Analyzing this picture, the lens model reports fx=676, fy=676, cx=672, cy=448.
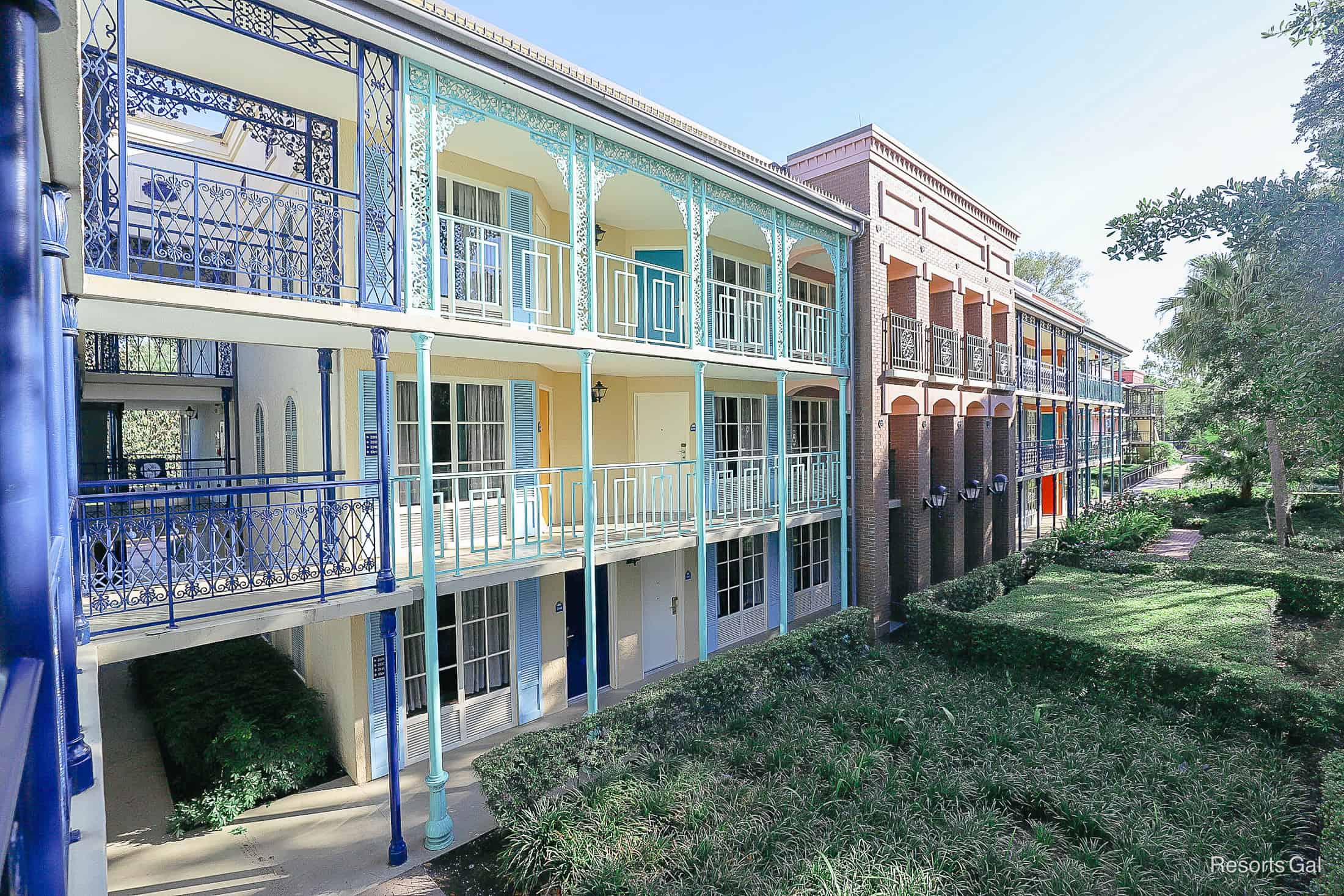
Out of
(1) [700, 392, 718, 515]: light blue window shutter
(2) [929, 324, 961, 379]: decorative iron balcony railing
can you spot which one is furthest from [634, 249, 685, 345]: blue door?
(2) [929, 324, 961, 379]: decorative iron balcony railing

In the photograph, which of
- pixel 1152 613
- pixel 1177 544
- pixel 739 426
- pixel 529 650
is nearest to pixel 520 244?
pixel 739 426

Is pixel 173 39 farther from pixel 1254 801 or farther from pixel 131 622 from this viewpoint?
pixel 1254 801

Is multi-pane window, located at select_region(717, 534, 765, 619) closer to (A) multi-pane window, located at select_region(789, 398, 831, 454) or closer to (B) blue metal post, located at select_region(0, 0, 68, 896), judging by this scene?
(A) multi-pane window, located at select_region(789, 398, 831, 454)

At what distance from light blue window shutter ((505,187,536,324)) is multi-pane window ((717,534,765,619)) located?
5.79 m

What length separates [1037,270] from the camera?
46.2m

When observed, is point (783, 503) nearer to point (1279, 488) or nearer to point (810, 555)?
point (810, 555)

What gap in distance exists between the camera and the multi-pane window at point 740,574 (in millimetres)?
12938

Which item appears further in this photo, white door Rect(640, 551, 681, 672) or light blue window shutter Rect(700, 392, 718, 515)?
light blue window shutter Rect(700, 392, 718, 515)

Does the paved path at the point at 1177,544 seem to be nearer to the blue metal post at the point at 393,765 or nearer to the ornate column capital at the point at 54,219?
the blue metal post at the point at 393,765

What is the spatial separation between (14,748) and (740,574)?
42.2 ft

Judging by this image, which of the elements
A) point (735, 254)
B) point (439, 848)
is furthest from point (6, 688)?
point (735, 254)

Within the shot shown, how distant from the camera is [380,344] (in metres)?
6.57

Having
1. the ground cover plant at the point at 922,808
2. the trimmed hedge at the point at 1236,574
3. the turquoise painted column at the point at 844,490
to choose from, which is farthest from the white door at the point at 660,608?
the trimmed hedge at the point at 1236,574

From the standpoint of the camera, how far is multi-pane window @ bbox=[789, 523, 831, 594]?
571 inches
